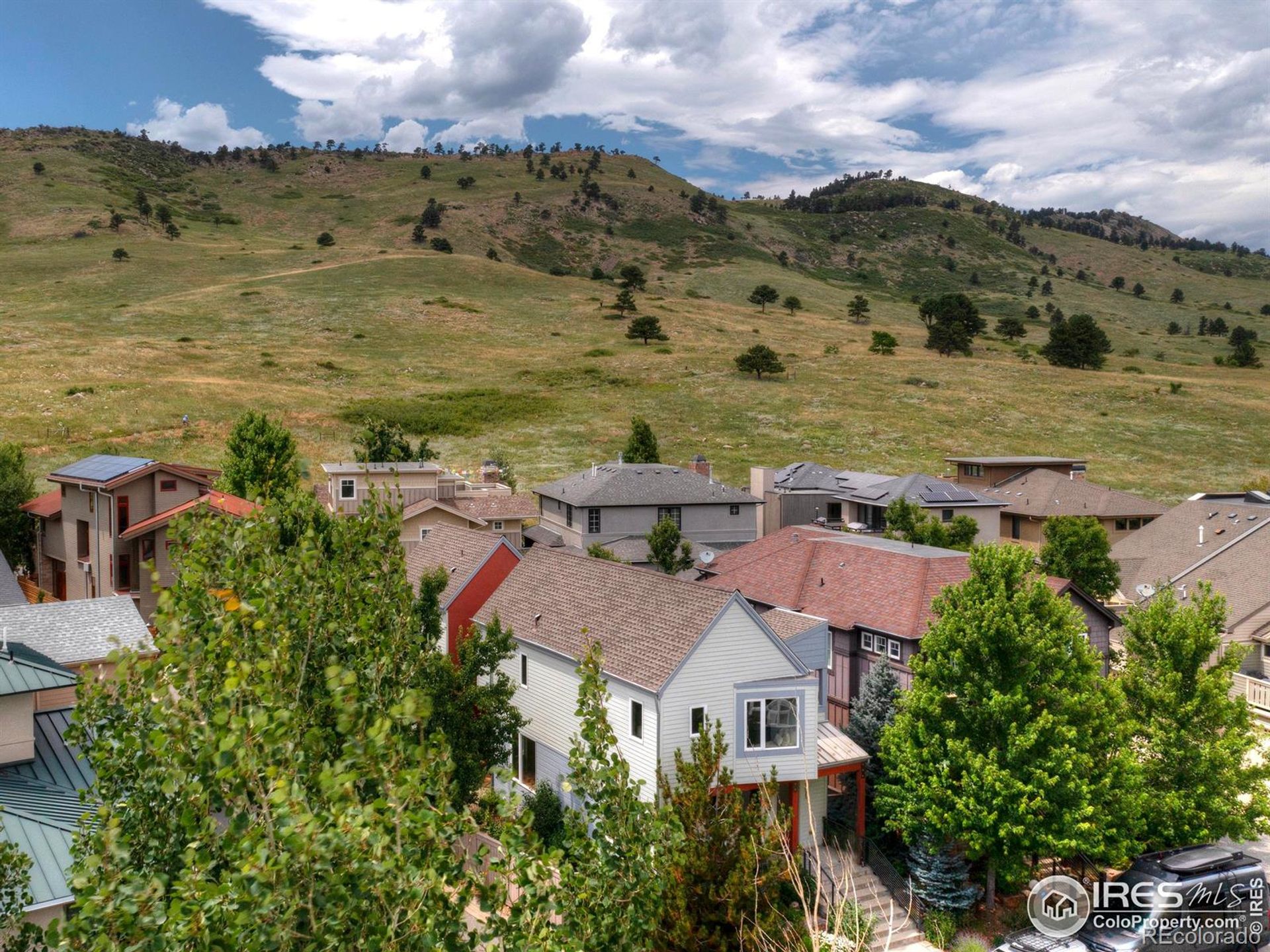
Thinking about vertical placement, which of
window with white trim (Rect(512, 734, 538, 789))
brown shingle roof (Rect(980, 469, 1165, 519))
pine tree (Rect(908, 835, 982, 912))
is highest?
brown shingle roof (Rect(980, 469, 1165, 519))

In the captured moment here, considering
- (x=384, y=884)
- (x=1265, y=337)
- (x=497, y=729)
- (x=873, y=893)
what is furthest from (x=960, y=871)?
(x=1265, y=337)

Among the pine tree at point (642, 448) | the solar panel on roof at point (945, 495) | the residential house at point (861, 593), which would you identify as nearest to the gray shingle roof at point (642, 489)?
the pine tree at point (642, 448)

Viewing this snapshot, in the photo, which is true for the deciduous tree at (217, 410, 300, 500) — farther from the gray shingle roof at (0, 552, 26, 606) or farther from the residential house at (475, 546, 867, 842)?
the residential house at (475, 546, 867, 842)

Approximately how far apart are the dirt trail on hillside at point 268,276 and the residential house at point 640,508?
92.0 metres

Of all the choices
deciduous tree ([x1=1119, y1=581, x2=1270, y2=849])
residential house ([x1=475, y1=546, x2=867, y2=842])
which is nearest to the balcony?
deciduous tree ([x1=1119, y1=581, x2=1270, y2=849])

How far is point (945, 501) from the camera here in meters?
60.0

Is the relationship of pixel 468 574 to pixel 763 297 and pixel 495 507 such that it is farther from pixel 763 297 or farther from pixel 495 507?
pixel 763 297

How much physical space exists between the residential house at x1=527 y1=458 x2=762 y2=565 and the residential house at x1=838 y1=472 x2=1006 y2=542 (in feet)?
24.8

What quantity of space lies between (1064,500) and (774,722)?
169ft

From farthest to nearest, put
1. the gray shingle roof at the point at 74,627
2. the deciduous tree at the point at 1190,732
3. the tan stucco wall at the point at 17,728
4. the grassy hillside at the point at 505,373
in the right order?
the grassy hillside at the point at 505,373 < the deciduous tree at the point at 1190,732 < the gray shingle roof at the point at 74,627 < the tan stucco wall at the point at 17,728

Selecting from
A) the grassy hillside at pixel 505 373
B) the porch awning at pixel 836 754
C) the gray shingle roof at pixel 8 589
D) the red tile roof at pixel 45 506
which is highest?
the grassy hillside at pixel 505 373

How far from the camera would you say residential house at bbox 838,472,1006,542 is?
59.8 meters

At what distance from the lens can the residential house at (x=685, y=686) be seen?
24.5 meters

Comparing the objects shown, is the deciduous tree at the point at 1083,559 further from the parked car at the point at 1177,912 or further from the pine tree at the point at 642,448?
the pine tree at the point at 642,448
